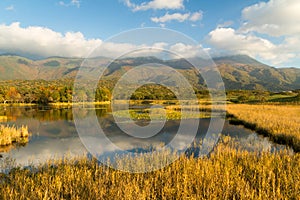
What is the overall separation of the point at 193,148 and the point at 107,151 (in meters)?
7.35

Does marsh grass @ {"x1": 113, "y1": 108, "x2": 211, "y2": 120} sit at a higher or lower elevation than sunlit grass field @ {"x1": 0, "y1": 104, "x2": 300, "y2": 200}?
lower

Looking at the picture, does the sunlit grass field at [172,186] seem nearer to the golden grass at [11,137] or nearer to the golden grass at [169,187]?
the golden grass at [169,187]

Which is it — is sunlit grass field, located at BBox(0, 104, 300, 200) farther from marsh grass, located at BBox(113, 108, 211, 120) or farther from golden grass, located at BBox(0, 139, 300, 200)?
marsh grass, located at BBox(113, 108, 211, 120)

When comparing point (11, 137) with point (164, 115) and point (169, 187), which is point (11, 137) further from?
point (164, 115)

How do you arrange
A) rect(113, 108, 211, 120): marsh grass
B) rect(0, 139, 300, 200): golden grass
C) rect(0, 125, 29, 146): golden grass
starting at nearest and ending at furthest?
rect(0, 139, 300, 200): golden grass → rect(0, 125, 29, 146): golden grass → rect(113, 108, 211, 120): marsh grass

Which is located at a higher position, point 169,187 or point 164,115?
point 169,187

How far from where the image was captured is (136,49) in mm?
18438

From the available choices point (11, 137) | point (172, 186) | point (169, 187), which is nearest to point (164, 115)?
point (11, 137)

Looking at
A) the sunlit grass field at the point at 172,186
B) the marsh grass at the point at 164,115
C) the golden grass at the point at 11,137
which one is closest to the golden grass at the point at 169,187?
the sunlit grass field at the point at 172,186

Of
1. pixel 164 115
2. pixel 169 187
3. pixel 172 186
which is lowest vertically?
pixel 164 115

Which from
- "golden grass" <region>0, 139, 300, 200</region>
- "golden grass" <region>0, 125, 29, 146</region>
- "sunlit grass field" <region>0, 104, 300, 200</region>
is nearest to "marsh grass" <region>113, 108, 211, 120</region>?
"golden grass" <region>0, 125, 29, 146</region>

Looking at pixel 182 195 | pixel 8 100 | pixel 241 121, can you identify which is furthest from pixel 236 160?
pixel 8 100

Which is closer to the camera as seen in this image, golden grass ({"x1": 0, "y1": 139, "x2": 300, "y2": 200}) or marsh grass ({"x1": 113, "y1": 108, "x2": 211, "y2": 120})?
golden grass ({"x1": 0, "y1": 139, "x2": 300, "y2": 200})

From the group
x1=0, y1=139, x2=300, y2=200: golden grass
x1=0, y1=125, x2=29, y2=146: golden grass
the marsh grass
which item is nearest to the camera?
x1=0, y1=139, x2=300, y2=200: golden grass
